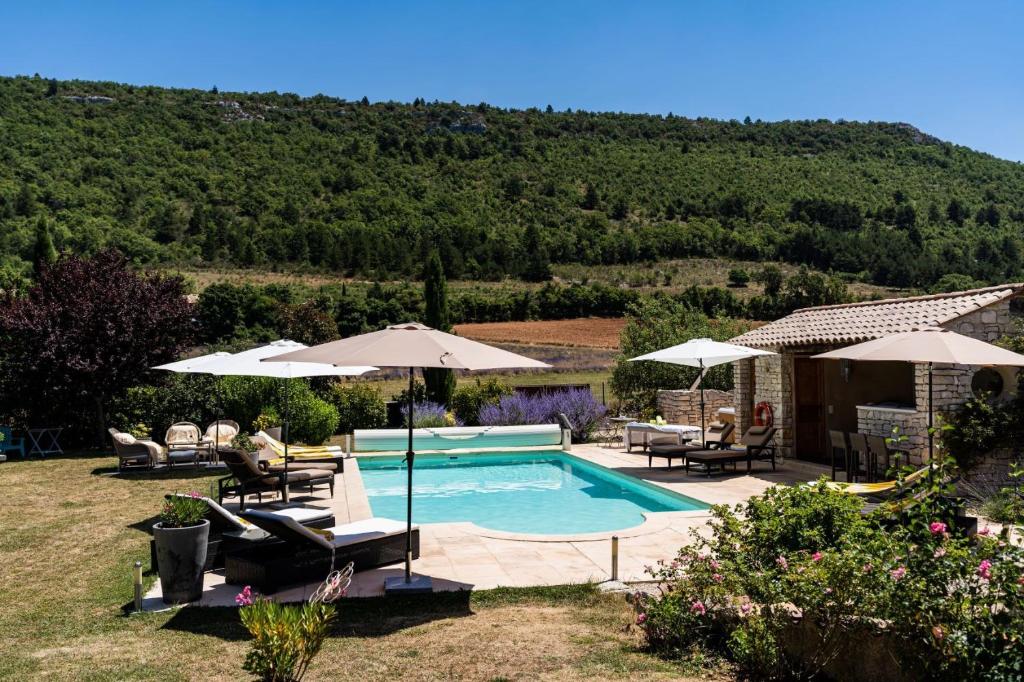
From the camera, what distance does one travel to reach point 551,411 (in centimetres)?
1723

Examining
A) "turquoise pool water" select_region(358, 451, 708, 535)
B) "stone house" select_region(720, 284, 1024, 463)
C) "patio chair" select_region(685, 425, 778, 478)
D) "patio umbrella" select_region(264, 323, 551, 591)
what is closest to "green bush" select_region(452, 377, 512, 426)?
"turquoise pool water" select_region(358, 451, 708, 535)

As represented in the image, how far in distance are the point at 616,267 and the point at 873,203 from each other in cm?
2055

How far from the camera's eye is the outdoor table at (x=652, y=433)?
14359 millimetres

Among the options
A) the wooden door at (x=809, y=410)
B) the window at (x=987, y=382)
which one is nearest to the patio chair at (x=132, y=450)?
the wooden door at (x=809, y=410)

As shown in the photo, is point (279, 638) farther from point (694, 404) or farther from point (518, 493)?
point (694, 404)

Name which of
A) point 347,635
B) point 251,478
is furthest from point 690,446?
point 347,635

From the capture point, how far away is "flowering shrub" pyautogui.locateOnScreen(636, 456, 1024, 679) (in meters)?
3.36

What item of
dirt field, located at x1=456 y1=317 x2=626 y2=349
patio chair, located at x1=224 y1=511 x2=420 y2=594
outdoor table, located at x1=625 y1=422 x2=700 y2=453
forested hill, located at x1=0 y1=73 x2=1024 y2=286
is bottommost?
patio chair, located at x1=224 y1=511 x2=420 y2=594

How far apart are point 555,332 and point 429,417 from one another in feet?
78.0

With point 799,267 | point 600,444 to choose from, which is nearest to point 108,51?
point 600,444

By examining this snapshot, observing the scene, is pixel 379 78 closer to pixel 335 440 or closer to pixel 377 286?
pixel 377 286

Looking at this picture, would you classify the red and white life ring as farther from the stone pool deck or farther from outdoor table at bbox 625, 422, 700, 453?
the stone pool deck

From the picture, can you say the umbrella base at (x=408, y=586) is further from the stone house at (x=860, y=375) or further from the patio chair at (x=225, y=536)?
the stone house at (x=860, y=375)

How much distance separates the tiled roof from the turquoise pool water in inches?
145
